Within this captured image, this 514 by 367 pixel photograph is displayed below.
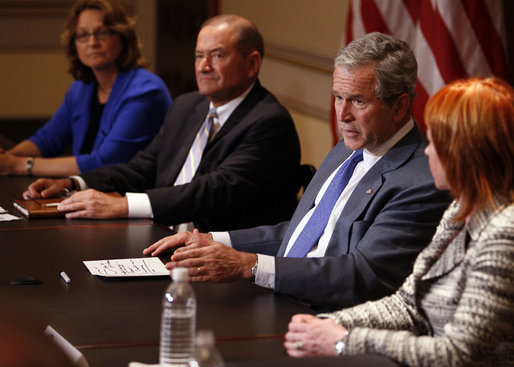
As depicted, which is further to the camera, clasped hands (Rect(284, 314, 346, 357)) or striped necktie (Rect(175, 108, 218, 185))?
striped necktie (Rect(175, 108, 218, 185))

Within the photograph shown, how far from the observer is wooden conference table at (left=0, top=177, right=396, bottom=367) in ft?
5.60

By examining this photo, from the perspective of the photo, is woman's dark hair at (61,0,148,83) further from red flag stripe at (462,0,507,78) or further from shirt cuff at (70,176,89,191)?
red flag stripe at (462,0,507,78)

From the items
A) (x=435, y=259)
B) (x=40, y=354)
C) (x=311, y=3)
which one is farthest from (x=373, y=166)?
(x=311, y=3)

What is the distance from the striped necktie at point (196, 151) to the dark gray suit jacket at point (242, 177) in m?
0.03

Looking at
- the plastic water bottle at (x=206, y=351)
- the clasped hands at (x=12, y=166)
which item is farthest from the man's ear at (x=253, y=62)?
the plastic water bottle at (x=206, y=351)

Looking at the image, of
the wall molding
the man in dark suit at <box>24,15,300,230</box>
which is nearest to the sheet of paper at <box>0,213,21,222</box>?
the man in dark suit at <box>24,15,300,230</box>

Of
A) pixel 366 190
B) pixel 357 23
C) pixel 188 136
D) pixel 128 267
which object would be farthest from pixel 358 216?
pixel 357 23

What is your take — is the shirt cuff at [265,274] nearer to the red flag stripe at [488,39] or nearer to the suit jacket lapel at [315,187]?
the suit jacket lapel at [315,187]

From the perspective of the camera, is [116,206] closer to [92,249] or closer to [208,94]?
[92,249]

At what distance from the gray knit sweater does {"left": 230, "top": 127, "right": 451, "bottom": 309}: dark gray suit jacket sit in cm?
41

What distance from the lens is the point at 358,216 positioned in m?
2.31

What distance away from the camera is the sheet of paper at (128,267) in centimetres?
223

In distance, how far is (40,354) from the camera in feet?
3.65

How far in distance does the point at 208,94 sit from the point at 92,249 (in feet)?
3.57
